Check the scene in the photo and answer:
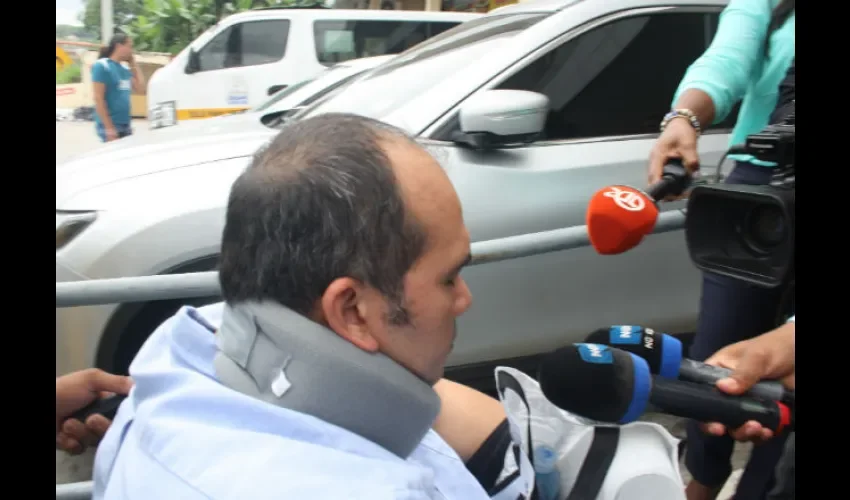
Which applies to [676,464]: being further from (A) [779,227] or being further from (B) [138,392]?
(B) [138,392]

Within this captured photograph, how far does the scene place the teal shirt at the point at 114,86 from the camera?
259 inches

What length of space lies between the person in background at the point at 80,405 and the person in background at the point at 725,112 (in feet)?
4.08

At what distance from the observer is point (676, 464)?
1.16 m

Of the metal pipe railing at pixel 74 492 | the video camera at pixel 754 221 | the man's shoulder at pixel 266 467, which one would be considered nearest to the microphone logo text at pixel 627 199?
the video camera at pixel 754 221

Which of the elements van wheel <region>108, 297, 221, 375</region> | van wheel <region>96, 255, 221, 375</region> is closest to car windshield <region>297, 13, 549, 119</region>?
van wheel <region>96, 255, 221, 375</region>

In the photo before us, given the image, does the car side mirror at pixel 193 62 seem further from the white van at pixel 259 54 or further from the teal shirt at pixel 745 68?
the teal shirt at pixel 745 68

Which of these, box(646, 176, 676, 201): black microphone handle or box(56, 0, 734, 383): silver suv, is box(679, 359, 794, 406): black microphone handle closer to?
box(646, 176, 676, 201): black microphone handle

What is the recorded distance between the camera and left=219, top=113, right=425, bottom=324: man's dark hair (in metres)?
0.93

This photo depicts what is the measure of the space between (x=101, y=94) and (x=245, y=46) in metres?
2.66

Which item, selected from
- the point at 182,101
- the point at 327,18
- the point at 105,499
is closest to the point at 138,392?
the point at 105,499

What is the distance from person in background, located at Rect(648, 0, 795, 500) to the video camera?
0.82 feet

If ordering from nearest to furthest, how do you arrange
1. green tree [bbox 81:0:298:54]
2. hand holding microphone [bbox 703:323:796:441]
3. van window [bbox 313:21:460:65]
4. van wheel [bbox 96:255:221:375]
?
1. hand holding microphone [bbox 703:323:796:441]
2. van wheel [bbox 96:255:221:375]
3. van window [bbox 313:21:460:65]
4. green tree [bbox 81:0:298:54]

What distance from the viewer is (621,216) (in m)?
1.51

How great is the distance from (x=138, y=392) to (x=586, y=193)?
219 centimetres
